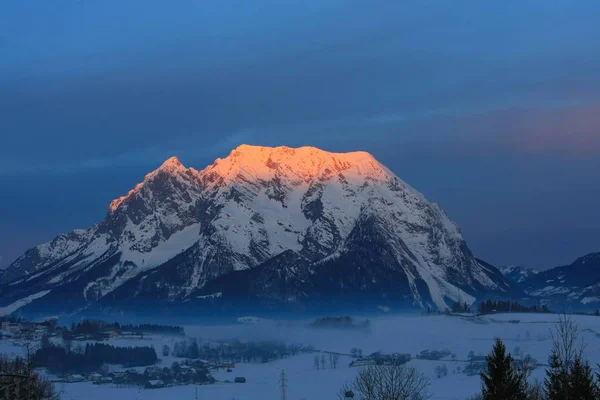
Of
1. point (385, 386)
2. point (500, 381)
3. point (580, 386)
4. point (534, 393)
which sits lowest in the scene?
point (534, 393)

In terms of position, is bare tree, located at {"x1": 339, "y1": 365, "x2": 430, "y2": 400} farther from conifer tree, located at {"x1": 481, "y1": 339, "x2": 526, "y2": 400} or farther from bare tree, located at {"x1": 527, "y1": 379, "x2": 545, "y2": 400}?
conifer tree, located at {"x1": 481, "y1": 339, "x2": 526, "y2": 400}

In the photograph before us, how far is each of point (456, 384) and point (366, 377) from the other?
343 feet

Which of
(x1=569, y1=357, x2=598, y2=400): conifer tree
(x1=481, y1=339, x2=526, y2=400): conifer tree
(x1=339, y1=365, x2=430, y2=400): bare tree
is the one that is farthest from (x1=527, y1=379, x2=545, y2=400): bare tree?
(x1=339, y1=365, x2=430, y2=400): bare tree

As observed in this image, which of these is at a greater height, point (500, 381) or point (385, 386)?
point (385, 386)

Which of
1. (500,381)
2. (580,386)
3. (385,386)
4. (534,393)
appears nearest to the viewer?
(500,381)

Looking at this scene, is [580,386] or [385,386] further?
[385,386]

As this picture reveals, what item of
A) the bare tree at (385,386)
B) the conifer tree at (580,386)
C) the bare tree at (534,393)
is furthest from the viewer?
the bare tree at (385,386)

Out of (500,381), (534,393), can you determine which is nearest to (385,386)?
(534,393)

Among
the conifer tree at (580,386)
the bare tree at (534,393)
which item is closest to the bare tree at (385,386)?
the bare tree at (534,393)

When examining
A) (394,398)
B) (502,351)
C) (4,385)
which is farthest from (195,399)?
(4,385)

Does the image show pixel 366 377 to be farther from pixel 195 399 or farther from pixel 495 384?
pixel 195 399

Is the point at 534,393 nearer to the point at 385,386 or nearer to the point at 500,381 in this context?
the point at 385,386

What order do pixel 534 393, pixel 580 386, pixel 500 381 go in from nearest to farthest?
pixel 500 381 < pixel 580 386 < pixel 534 393

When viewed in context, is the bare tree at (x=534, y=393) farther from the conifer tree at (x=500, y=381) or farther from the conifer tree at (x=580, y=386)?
the conifer tree at (x=500, y=381)
